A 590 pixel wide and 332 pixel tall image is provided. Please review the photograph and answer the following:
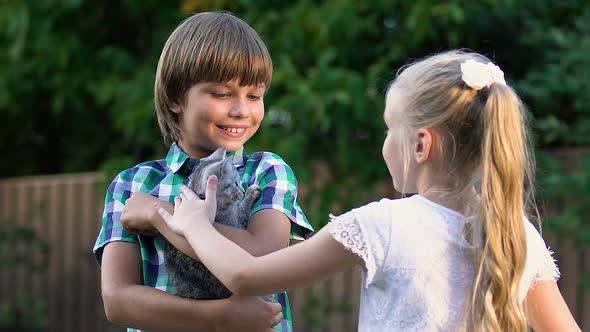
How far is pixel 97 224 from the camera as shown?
11.1 metres

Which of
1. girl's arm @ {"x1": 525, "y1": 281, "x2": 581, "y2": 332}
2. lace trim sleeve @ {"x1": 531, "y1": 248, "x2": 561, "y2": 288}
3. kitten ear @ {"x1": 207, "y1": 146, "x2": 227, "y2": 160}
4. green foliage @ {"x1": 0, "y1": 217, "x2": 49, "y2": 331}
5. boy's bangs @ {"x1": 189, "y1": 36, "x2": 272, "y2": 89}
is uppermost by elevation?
green foliage @ {"x1": 0, "y1": 217, "x2": 49, "y2": 331}

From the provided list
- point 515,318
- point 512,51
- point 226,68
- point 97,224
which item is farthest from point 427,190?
point 97,224

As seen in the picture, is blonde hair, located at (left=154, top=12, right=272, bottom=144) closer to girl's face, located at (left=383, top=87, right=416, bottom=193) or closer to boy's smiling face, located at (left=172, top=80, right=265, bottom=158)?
boy's smiling face, located at (left=172, top=80, right=265, bottom=158)

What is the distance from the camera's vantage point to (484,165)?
2277mm

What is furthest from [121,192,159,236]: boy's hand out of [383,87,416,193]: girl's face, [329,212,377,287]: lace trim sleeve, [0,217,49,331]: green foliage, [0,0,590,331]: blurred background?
[0,217,49,331]: green foliage

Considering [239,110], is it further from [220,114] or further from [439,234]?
[439,234]

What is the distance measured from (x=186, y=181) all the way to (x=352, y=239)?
1.72ft

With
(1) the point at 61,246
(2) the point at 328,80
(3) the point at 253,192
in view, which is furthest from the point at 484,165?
(1) the point at 61,246

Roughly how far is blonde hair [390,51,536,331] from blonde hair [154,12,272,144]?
1.42 ft

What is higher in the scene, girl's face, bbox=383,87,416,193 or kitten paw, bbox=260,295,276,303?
girl's face, bbox=383,87,416,193

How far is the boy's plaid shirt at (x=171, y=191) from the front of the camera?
99.6 inches

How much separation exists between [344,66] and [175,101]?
467 centimetres

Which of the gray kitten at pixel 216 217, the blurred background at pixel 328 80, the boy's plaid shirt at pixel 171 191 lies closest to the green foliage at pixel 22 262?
the blurred background at pixel 328 80

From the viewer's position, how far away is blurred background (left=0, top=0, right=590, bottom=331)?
270 inches
